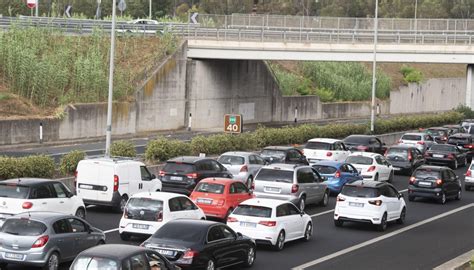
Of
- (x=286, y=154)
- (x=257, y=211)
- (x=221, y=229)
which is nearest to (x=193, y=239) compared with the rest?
(x=221, y=229)

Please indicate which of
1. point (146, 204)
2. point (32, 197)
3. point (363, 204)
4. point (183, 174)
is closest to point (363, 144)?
point (183, 174)

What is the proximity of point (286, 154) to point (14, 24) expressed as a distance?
2390 cm

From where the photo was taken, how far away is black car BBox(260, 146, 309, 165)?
127 feet

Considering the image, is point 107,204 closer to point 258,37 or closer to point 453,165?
point 453,165

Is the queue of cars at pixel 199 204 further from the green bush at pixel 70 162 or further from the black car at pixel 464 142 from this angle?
the black car at pixel 464 142

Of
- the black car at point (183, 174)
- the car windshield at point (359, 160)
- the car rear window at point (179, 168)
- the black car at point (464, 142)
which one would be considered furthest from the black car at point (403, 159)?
the car rear window at point (179, 168)

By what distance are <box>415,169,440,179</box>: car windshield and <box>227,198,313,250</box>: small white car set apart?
11.8 metres

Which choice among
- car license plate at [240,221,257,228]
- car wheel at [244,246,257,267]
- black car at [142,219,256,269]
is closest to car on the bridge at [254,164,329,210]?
car license plate at [240,221,257,228]

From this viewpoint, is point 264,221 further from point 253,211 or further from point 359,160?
point 359,160

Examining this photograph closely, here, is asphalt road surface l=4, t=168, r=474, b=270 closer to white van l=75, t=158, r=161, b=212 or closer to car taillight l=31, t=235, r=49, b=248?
white van l=75, t=158, r=161, b=212

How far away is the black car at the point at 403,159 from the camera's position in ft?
145

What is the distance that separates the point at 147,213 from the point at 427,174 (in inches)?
588

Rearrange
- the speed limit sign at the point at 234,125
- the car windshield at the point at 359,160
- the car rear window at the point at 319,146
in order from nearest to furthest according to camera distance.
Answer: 1. the car windshield at the point at 359,160
2. the car rear window at the point at 319,146
3. the speed limit sign at the point at 234,125

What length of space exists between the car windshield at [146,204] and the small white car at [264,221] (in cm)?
180
